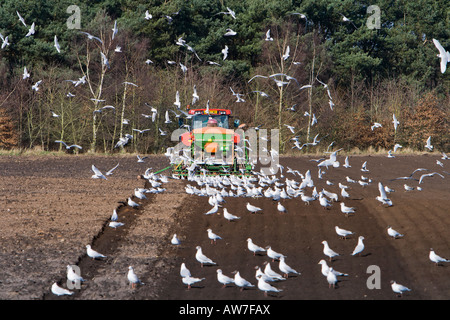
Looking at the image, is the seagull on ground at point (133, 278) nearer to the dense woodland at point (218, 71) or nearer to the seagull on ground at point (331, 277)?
the seagull on ground at point (331, 277)

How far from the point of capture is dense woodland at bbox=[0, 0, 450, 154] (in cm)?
3903

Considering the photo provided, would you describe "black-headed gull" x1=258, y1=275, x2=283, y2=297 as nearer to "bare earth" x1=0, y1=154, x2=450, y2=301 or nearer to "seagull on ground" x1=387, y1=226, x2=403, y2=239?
"bare earth" x1=0, y1=154, x2=450, y2=301

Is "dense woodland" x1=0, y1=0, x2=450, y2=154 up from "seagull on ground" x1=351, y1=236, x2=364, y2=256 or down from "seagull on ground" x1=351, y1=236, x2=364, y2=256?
up

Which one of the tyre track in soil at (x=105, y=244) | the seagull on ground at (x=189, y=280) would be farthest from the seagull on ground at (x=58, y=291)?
the seagull on ground at (x=189, y=280)

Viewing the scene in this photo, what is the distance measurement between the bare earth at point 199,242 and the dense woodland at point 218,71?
19432 millimetres

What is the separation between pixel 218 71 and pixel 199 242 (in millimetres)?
35196

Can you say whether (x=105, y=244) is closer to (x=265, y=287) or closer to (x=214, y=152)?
(x=265, y=287)

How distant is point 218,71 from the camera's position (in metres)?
45.6

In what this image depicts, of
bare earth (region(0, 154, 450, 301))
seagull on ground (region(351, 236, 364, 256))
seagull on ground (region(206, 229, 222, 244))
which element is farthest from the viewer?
seagull on ground (region(206, 229, 222, 244))

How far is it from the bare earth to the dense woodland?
Answer: 63.8 feet

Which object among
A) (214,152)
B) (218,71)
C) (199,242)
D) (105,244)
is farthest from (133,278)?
(218,71)

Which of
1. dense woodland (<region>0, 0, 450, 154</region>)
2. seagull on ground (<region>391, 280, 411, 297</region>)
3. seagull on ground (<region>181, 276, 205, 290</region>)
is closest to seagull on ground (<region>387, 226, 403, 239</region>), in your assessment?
seagull on ground (<region>391, 280, 411, 297</region>)

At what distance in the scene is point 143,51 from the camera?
4325 cm
